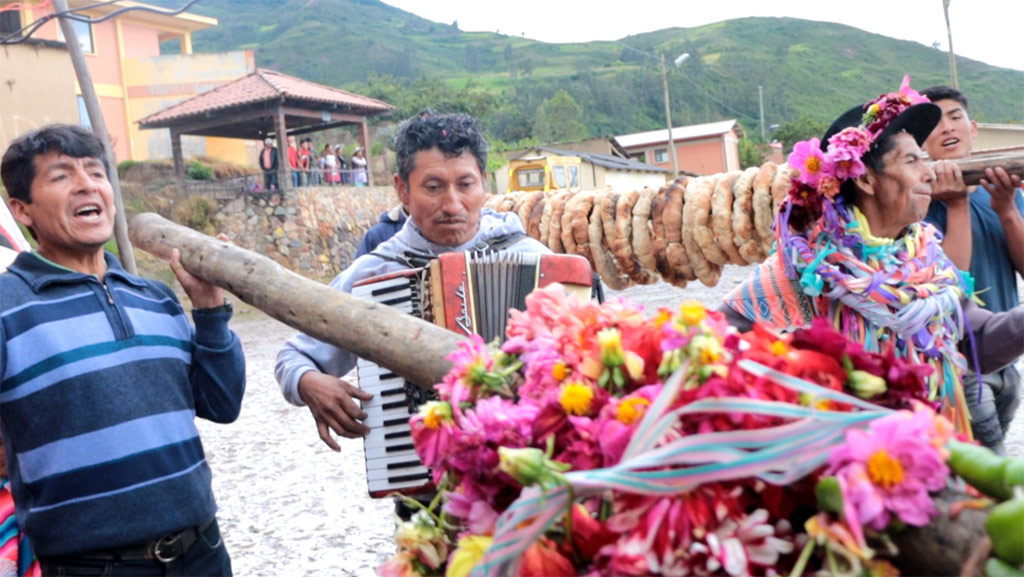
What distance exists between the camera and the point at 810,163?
3084 millimetres

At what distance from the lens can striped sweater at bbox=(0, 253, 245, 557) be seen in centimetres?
229

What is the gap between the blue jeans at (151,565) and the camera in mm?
2299

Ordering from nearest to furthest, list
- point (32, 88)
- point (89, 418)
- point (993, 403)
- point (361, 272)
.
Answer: point (89, 418)
point (361, 272)
point (993, 403)
point (32, 88)

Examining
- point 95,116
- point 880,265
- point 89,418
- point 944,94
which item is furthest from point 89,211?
point 95,116

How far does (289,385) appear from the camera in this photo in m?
2.78

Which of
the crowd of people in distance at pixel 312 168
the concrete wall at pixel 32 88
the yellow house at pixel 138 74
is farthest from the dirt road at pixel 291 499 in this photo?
the yellow house at pixel 138 74

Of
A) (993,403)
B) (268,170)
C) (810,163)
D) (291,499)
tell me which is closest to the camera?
(810,163)


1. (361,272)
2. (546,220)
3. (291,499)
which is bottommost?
(291,499)

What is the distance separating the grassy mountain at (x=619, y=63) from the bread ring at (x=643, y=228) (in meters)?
68.3

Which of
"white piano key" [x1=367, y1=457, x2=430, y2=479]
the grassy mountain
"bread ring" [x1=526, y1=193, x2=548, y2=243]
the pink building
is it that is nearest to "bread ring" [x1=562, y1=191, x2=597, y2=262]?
"bread ring" [x1=526, y1=193, x2=548, y2=243]

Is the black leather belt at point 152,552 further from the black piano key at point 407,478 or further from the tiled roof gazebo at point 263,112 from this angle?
the tiled roof gazebo at point 263,112

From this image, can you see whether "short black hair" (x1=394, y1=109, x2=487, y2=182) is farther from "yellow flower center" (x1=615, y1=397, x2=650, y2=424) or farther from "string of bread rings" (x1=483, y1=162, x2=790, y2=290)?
"string of bread rings" (x1=483, y1=162, x2=790, y2=290)

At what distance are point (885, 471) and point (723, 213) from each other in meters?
6.68

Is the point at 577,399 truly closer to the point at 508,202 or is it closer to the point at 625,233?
the point at 625,233
